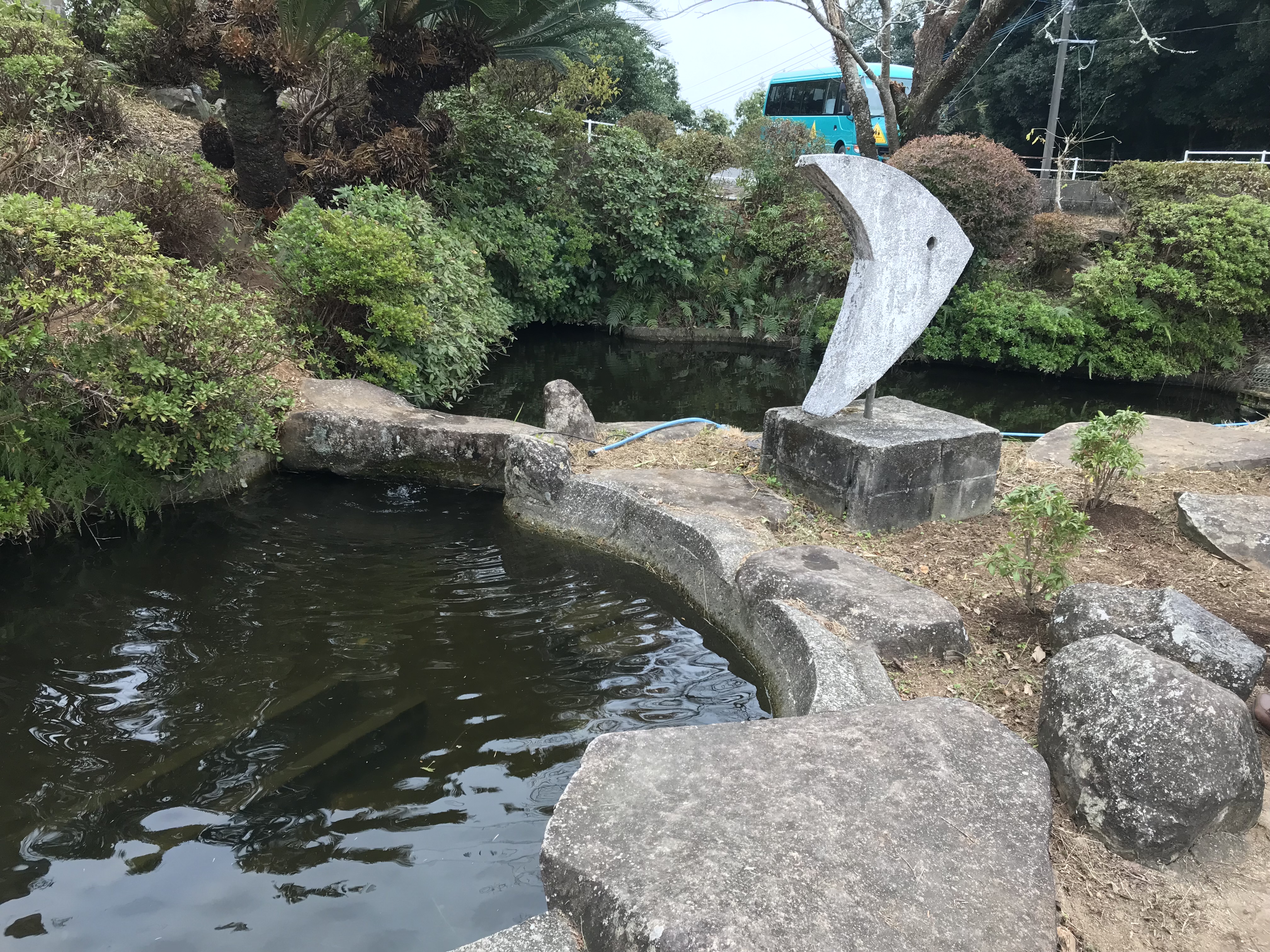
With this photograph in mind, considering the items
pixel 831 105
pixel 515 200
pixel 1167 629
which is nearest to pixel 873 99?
pixel 831 105

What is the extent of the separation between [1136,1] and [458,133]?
761 inches

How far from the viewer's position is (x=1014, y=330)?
41.1ft

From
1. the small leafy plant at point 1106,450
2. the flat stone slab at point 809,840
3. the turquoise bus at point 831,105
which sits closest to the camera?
the flat stone slab at point 809,840

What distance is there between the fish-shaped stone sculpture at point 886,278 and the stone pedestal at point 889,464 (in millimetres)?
235

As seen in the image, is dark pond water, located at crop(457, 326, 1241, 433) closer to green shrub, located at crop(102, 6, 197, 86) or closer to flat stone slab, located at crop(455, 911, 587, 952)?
green shrub, located at crop(102, 6, 197, 86)

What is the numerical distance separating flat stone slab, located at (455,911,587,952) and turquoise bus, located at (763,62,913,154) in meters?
21.1

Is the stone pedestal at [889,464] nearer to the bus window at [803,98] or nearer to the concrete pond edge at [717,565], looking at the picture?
the concrete pond edge at [717,565]

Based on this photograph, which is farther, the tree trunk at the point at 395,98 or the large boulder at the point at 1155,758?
the tree trunk at the point at 395,98

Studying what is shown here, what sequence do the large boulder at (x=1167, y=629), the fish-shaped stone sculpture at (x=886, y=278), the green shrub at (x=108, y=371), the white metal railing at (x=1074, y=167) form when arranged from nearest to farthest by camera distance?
the large boulder at (x=1167, y=629) < the green shrub at (x=108, y=371) < the fish-shaped stone sculpture at (x=886, y=278) < the white metal railing at (x=1074, y=167)

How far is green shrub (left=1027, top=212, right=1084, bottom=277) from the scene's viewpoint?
13.5 m

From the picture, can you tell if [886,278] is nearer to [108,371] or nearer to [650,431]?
[650,431]

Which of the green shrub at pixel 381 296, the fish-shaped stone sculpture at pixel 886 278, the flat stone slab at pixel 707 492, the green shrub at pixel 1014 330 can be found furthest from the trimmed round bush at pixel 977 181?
the flat stone slab at pixel 707 492

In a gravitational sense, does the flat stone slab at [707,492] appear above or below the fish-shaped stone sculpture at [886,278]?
below

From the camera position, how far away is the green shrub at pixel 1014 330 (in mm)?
12453
